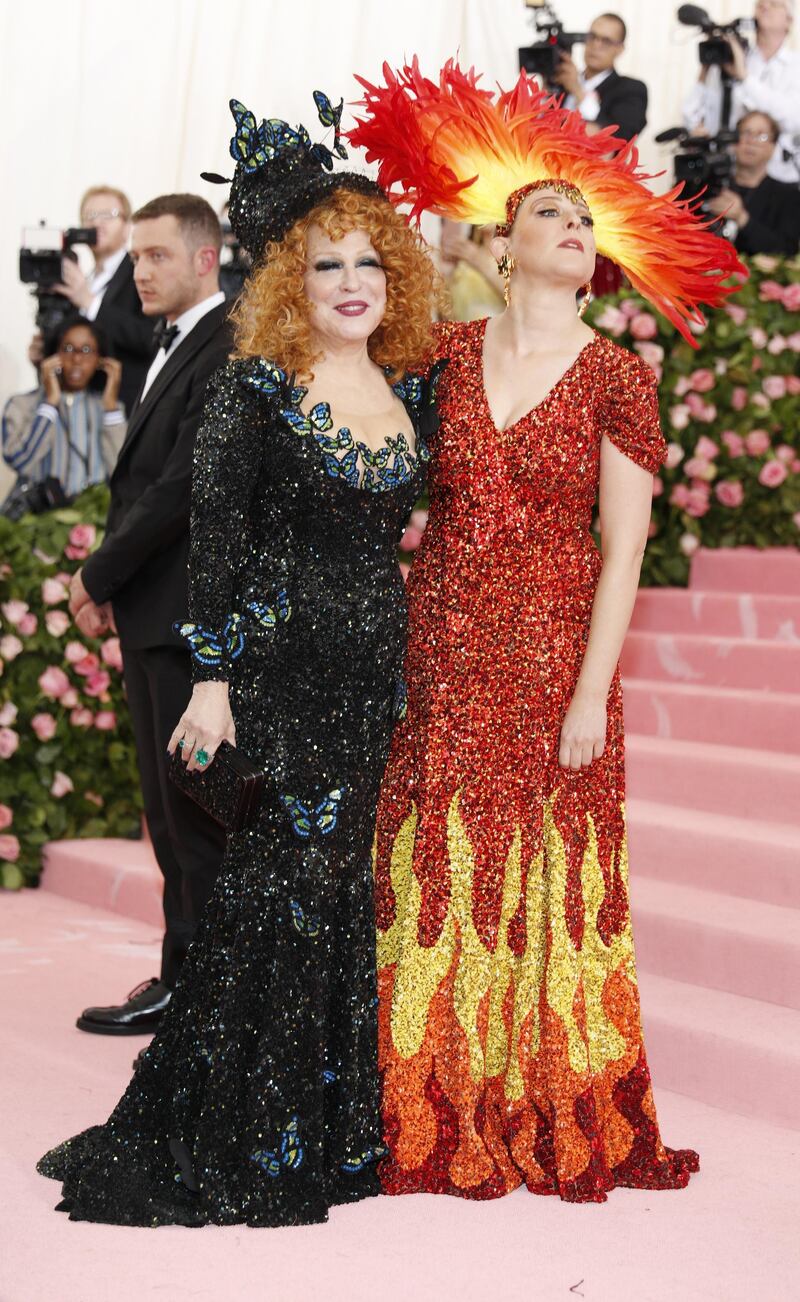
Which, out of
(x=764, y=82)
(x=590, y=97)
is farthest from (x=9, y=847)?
(x=764, y=82)

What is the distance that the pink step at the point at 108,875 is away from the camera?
5.13 m

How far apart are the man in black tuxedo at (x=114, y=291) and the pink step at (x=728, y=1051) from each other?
→ 361 centimetres

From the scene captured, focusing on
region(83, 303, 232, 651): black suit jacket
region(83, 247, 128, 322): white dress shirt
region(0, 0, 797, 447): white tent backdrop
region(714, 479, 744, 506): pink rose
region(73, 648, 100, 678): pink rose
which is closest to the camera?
region(83, 303, 232, 651): black suit jacket

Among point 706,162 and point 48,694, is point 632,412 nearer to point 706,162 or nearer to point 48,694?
point 48,694

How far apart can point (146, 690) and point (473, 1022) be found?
4.29ft

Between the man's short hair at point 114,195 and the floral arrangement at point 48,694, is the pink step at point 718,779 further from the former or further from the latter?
the man's short hair at point 114,195

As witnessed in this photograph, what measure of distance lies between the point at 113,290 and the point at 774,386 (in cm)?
258

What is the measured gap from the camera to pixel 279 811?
8.92 feet

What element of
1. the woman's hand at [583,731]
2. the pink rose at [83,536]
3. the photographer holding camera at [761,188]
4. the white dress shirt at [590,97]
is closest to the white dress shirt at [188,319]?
the woman's hand at [583,731]

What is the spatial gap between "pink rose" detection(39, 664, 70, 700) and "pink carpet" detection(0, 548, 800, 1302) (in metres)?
0.54

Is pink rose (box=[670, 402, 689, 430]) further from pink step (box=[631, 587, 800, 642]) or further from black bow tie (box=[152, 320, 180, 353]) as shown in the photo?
black bow tie (box=[152, 320, 180, 353])

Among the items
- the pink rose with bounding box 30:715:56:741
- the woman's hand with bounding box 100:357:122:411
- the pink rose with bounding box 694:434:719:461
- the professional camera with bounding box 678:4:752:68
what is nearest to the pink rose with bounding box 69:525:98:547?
the pink rose with bounding box 30:715:56:741

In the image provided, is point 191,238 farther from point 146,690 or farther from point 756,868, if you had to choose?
point 756,868

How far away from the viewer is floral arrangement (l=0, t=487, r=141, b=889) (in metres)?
5.42
